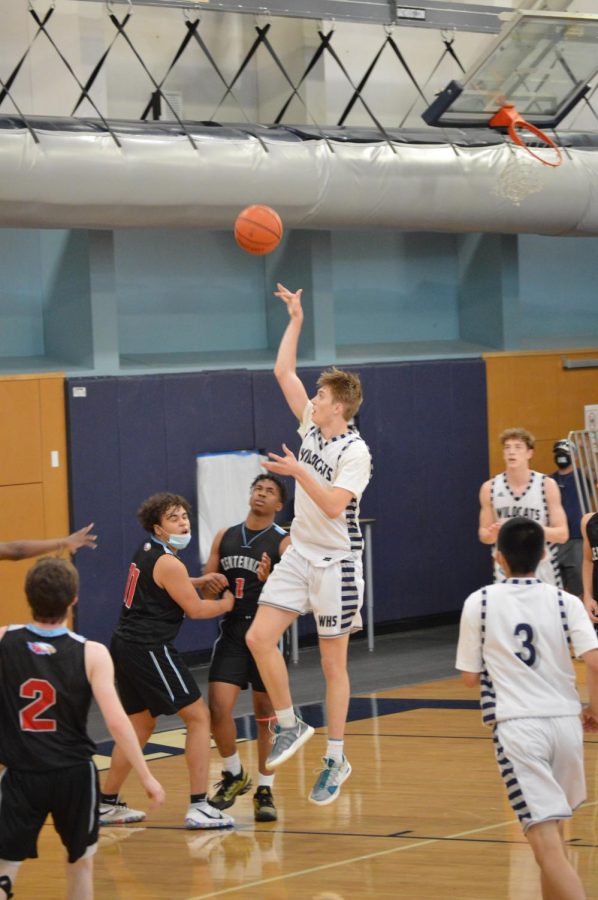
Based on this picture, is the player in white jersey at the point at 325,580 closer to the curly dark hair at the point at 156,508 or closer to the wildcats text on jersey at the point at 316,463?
the wildcats text on jersey at the point at 316,463

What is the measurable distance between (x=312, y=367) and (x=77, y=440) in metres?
2.39

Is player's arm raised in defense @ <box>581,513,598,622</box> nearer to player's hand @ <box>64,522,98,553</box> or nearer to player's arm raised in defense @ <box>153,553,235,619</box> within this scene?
player's arm raised in defense @ <box>153,553,235,619</box>

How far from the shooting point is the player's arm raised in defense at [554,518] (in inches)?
332

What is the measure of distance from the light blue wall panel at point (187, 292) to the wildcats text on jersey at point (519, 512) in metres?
4.04

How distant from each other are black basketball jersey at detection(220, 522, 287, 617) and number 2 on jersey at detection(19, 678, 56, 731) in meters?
2.35

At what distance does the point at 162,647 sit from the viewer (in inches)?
249

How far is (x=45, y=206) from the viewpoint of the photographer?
9281 mm

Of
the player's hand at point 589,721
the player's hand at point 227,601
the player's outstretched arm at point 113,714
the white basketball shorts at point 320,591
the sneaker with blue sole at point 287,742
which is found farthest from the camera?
the player's hand at point 227,601

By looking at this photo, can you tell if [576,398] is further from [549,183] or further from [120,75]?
[120,75]

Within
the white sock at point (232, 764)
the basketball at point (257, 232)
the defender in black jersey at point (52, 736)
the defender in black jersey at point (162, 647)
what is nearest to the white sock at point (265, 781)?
the white sock at point (232, 764)

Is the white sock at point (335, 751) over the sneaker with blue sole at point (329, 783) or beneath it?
over

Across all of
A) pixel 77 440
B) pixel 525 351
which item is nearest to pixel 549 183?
pixel 525 351

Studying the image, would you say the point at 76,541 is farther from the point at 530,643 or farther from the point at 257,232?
the point at 257,232

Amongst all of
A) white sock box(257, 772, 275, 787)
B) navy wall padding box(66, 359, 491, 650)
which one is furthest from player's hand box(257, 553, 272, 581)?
navy wall padding box(66, 359, 491, 650)
